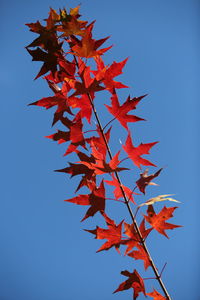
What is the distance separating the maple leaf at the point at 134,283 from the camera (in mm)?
1228

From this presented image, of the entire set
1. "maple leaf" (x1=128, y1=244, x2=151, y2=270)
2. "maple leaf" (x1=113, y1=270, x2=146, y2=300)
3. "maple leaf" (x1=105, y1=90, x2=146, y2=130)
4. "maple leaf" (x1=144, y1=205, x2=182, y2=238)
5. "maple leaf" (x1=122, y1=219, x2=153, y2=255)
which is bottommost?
"maple leaf" (x1=113, y1=270, x2=146, y2=300)

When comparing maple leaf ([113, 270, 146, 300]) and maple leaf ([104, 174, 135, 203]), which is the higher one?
maple leaf ([104, 174, 135, 203])

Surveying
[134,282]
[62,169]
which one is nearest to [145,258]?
[134,282]

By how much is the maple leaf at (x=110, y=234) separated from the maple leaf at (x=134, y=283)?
0.14m

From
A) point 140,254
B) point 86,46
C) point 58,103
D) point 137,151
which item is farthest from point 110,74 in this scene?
point 140,254

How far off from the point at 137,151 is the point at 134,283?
2.05ft

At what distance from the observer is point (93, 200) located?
48.9 inches

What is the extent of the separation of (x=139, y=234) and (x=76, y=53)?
37.5 inches

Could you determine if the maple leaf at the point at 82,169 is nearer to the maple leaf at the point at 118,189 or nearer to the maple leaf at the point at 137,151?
the maple leaf at the point at 118,189

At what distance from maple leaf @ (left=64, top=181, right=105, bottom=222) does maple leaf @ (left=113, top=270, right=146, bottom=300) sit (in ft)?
1.03

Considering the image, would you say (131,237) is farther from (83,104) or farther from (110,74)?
(110,74)

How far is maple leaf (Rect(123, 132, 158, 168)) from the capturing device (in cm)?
135

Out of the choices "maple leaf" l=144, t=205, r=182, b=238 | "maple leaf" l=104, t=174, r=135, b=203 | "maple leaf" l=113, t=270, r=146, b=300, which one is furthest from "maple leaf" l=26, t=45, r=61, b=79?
"maple leaf" l=113, t=270, r=146, b=300

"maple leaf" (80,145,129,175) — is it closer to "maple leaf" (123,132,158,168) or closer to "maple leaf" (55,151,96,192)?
"maple leaf" (55,151,96,192)
